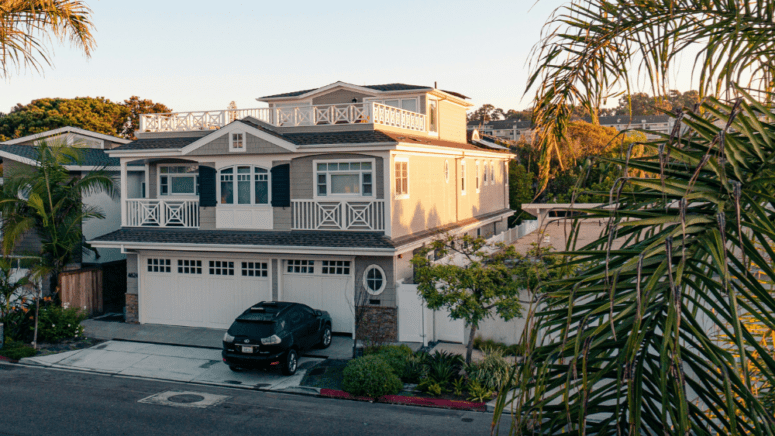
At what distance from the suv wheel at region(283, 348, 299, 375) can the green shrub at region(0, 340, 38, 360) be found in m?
7.59

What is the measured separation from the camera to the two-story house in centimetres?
1997

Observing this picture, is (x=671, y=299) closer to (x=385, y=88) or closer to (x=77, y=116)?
(x=385, y=88)

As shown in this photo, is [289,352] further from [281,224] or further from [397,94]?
[397,94]

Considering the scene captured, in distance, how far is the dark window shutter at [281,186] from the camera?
20.9 meters

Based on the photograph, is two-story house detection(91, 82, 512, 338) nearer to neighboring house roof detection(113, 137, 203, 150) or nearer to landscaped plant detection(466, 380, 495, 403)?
neighboring house roof detection(113, 137, 203, 150)

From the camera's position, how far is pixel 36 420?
13.2 metres

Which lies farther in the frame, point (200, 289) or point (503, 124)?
point (503, 124)

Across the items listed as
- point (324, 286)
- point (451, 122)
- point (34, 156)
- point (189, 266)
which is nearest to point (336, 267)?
point (324, 286)

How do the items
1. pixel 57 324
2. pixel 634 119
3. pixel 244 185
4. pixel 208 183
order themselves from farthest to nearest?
pixel 634 119 → pixel 208 183 → pixel 244 185 → pixel 57 324

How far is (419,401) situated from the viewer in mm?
14680

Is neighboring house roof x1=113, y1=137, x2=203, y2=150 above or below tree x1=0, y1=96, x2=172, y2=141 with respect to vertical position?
below

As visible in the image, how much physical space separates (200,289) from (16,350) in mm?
5555

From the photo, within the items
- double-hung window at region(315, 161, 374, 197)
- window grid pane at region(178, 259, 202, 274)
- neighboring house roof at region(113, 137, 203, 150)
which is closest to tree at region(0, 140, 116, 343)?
neighboring house roof at region(113, 137, 203, 150)

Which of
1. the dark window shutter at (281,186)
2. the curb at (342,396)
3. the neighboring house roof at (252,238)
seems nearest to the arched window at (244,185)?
the dark window shutter at (281,186)
